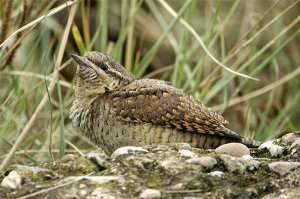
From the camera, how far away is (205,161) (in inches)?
124

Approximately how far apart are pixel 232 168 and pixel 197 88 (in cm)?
205

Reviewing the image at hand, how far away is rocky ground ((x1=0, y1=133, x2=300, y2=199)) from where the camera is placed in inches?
115

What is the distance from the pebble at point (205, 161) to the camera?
314 centimetres

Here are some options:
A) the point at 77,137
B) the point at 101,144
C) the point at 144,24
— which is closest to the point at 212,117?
the point at 101,144

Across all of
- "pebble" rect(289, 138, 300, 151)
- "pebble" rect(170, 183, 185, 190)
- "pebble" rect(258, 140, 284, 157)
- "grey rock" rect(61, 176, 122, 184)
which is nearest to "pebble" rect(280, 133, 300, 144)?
"pebble" rect(258, 140, 284, 157)

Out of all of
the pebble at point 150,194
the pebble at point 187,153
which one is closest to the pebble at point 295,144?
the pebble at point 187,153

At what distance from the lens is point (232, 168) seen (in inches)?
125

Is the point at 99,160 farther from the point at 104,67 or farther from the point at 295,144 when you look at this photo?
the point at 104,67

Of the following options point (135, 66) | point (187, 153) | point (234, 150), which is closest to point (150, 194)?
point (187, 153)

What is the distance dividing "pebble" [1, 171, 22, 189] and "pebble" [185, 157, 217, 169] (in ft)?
2.29

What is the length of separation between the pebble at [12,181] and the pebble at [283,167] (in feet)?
3.43

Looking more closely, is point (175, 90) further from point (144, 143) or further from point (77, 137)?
point (77, 137)

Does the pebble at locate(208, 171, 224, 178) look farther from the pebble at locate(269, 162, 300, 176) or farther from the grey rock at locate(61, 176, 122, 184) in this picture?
the grey rock at locate(61, 176, 122, 184)

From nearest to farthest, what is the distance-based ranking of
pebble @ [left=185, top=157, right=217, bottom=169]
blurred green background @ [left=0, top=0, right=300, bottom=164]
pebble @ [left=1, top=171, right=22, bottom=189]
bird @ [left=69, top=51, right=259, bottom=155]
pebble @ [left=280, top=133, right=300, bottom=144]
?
pebble @ [left=1, top=171, right=22, bottom=189]
pebble @ [left=185, top=157, right=217, bottom=169]
pebble @ [left=280, top=133, right=300, bottom=144]
bird @ [left=69, top=51, right=259, bottom=155]
blurred green background @ [left=0, top=0, right=300, bottom=164]
